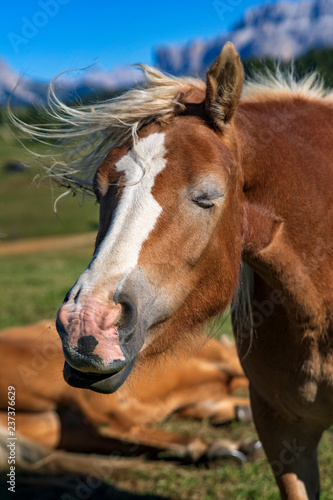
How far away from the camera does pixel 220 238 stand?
6.74 feet

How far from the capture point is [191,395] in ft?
16.6

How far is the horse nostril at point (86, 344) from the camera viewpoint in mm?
1687

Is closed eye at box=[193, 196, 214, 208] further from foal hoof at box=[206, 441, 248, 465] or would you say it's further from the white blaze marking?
foal hoof at box=[206, 441, 248, 465]

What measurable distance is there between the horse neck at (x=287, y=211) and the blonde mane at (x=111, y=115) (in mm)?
347

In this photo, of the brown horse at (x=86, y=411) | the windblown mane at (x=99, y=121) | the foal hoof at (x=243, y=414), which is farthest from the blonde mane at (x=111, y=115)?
the foal hoof at (x=243, y=414)

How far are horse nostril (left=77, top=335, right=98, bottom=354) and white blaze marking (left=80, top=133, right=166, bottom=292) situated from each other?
186 mm

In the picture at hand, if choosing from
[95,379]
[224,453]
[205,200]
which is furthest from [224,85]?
[224,453]

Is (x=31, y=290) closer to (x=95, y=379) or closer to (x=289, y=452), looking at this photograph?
(x=289, y=452)

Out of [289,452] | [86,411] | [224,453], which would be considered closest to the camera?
[289,452]

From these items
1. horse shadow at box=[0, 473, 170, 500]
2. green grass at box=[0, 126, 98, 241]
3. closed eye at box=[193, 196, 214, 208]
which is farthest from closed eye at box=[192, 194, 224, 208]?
green grass at box=[0, 126, 98, 241]

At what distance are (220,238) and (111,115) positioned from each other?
2.41 ft

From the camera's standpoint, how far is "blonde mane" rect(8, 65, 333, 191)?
216 centimetres

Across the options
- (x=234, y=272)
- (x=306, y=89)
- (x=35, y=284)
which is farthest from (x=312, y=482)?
(x=35, y=284)

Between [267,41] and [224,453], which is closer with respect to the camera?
[224,453]
